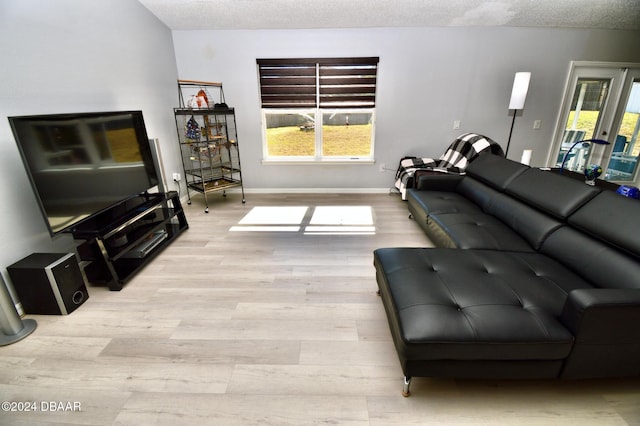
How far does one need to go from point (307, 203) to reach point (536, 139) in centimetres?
359

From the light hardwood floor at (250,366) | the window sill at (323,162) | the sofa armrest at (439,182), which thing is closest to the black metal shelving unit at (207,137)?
the window sill at (323,162)

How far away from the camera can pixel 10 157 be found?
1881 millimetres

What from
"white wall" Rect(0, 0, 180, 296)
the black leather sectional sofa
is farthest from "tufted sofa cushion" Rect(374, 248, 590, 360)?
"white wall" Rect(0, 0, 180, 296)

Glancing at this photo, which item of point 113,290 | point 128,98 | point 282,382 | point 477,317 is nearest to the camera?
point 477,317

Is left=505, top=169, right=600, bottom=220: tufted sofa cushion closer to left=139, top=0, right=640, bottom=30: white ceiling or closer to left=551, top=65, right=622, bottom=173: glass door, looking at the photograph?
left=139, top=0, right=640, bottom=30: white ceiling

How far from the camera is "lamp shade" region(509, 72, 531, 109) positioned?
3.68 m

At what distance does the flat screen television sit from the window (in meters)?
1.96

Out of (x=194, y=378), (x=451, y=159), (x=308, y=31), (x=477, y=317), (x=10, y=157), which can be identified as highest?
(x=308, y=31)

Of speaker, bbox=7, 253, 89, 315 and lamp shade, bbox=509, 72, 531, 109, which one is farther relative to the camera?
lamp shade, bbox=509, 72, 531, 109

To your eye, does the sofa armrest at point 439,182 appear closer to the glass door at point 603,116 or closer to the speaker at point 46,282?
the glass door at point 603,116

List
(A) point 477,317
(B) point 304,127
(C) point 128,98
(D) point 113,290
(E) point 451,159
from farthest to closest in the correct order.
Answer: (B) point 304,127 → (E) point 451,159 → (C) point 128,98 → (D) point 113,290 → (A) point 477,317

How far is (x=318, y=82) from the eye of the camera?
4.09 meters

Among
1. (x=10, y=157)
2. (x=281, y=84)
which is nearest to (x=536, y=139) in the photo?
(x=281, y=84)

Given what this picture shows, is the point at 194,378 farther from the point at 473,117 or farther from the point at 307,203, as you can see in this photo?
the point at 473,117
